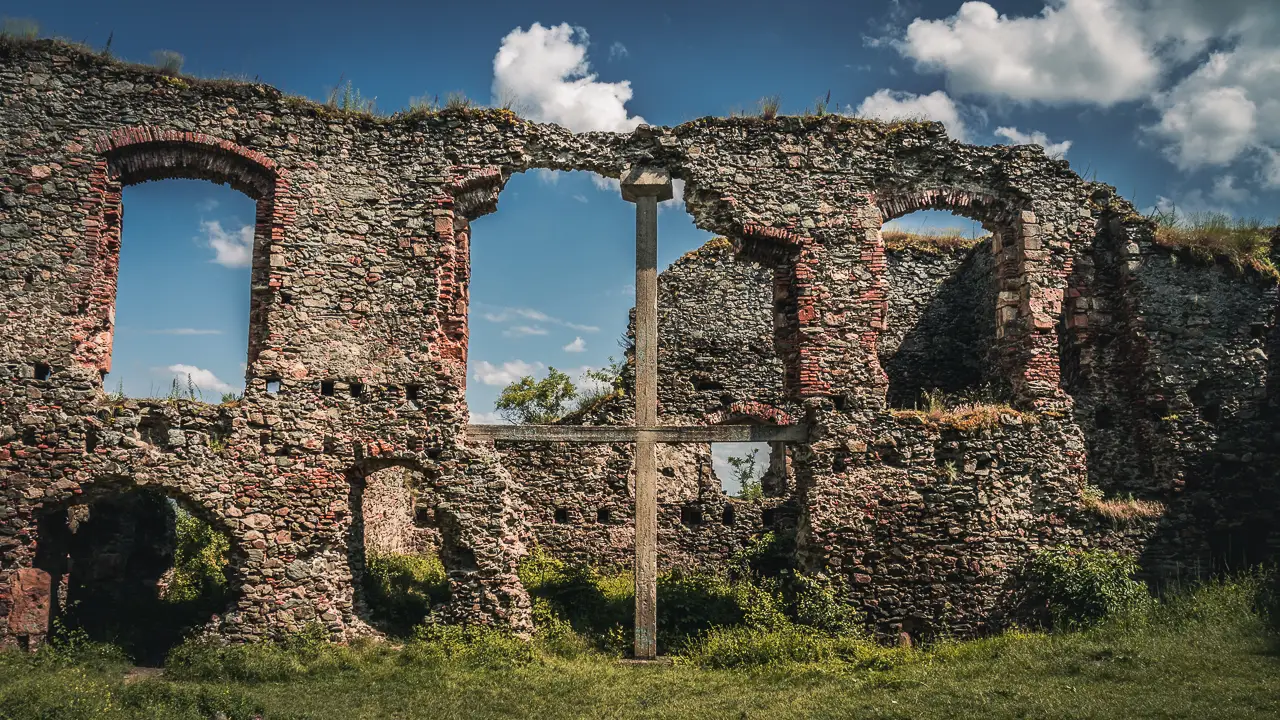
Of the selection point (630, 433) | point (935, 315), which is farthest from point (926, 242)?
point (630, 433)

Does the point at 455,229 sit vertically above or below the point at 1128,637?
above

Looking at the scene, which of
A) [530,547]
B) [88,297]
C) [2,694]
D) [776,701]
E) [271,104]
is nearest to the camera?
[2,694]

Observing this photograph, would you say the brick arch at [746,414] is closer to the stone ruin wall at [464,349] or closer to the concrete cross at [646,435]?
the concrete cross at [646,435]

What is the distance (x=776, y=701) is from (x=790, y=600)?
2.43m

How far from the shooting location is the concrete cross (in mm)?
10578

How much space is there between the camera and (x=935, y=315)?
1568 centimetres

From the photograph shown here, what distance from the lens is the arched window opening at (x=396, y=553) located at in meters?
10.6

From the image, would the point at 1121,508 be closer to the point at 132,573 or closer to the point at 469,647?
the point at 469,647

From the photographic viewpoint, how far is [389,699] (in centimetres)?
856

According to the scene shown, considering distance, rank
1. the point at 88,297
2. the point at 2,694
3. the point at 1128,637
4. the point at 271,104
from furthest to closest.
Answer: the point at 271,104
the point at 88,297
the point at 1128,637
the point at 2,694

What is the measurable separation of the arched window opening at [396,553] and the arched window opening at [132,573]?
1.51 m

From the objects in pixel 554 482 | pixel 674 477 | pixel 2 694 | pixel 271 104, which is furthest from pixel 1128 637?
pixel 271 104

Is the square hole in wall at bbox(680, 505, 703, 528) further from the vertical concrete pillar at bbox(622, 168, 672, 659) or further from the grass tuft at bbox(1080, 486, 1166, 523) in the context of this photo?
the grass tuft at bbox(1080, 486, 1166, 523)

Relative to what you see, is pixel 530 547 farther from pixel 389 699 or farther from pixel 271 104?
pixel 271 104
